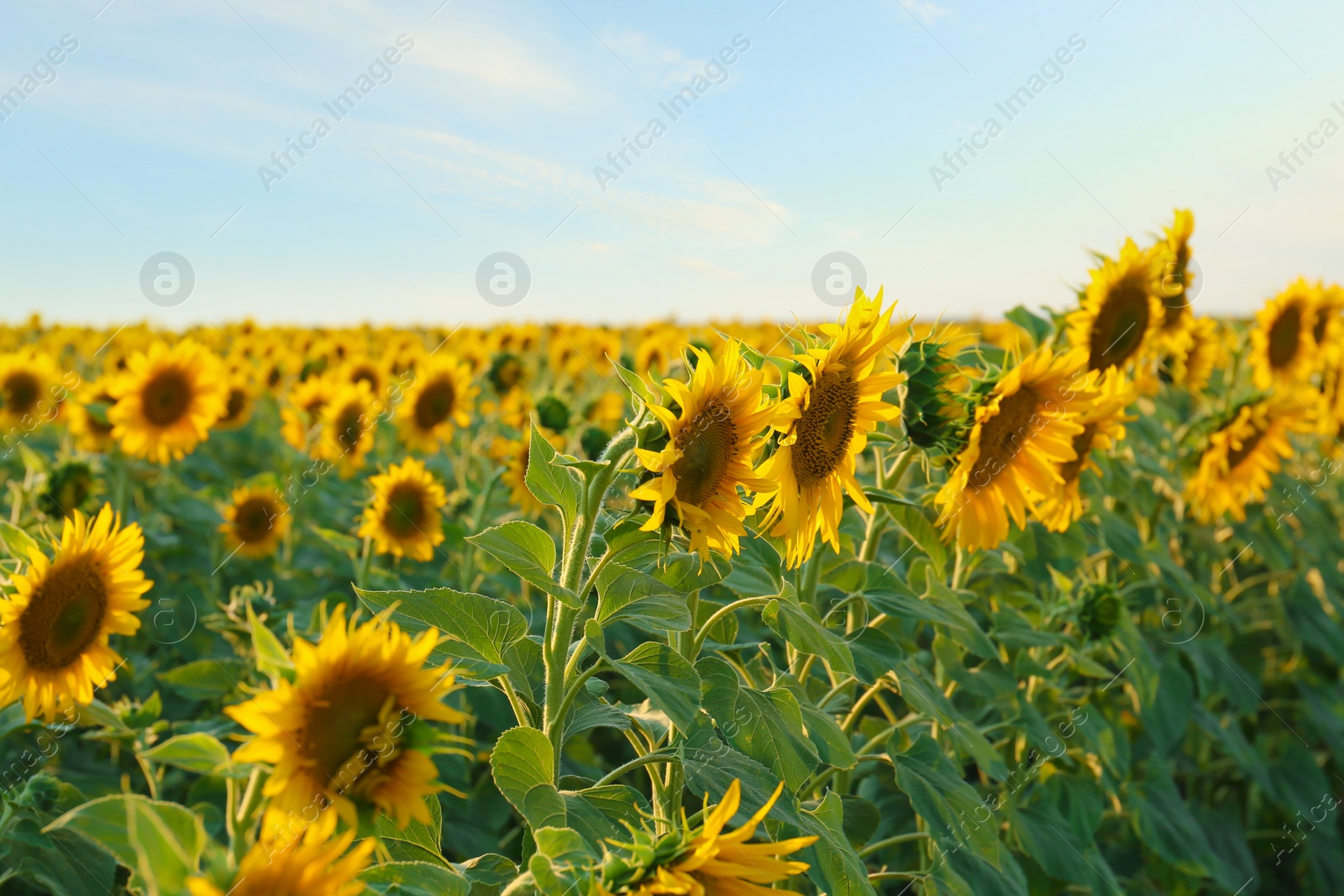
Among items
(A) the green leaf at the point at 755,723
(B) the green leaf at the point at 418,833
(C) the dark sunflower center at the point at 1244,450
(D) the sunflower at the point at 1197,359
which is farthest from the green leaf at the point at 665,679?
(D) the sunflower at the point at 1197,359

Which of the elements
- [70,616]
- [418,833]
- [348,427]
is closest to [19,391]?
[348,427]

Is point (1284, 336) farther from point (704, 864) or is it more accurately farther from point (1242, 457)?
point (704, 864)

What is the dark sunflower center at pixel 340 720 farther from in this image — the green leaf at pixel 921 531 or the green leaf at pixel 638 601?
the green leaf at pixel 921 531

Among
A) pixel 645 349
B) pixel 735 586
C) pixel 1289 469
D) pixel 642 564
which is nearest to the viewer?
pixel 642 564

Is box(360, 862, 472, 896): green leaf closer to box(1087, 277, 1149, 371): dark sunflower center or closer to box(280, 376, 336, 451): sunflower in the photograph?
box(1087, 277, 1149, 371): dark sunflower center

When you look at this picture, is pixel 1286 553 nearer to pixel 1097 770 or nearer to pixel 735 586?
pixel 1097 770

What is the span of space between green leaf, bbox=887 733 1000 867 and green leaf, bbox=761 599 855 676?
0.53 m

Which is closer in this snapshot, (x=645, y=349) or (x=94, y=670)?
(x=94, y=670)

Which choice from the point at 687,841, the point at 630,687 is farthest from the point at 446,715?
the point at 630,687

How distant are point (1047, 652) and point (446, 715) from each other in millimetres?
3085

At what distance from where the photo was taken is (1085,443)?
3.03 meters

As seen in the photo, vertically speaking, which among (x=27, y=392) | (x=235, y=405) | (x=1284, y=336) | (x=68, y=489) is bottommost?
(x=1284, y=336)

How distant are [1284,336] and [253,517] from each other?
18.5 feet

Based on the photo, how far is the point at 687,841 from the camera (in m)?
1.09
